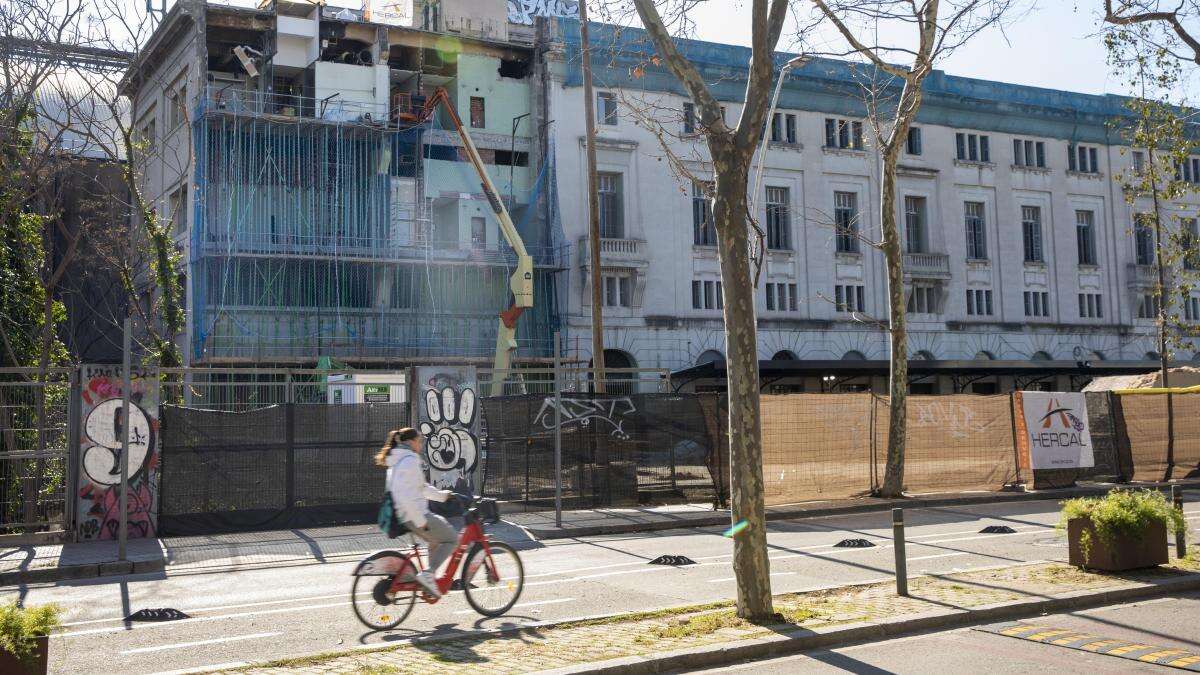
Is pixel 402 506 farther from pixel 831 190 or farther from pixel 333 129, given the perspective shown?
pixel 831 190

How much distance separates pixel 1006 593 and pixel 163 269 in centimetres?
2426

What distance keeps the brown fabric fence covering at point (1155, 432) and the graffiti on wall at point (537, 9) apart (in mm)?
35911

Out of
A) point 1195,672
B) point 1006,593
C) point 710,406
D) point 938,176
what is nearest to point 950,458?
point 710,406

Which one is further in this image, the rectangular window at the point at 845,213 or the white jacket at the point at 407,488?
the rectangular window at the point at 845,213

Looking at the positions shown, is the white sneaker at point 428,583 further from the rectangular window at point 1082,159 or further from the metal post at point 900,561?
the rectangular window at point 1082,159

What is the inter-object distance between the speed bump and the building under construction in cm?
3387

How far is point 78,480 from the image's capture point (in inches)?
642

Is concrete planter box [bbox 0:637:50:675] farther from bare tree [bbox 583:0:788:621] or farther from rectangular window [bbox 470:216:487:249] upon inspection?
rectangular window [bbox 470:216:487:249]

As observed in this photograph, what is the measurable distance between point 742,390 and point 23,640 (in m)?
5.68

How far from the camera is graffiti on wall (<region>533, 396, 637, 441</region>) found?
65.3 feet

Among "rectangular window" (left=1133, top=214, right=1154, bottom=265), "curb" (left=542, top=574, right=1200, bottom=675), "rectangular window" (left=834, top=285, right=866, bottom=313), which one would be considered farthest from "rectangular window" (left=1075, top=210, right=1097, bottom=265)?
"curb" (left=542, top=574, right=1200, bottom=675)

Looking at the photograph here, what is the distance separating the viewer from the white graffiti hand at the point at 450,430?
19281mm

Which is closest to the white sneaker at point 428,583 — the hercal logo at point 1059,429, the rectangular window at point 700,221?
the hercal logo at point 1059,429

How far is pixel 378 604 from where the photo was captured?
A: 9.87 meters
